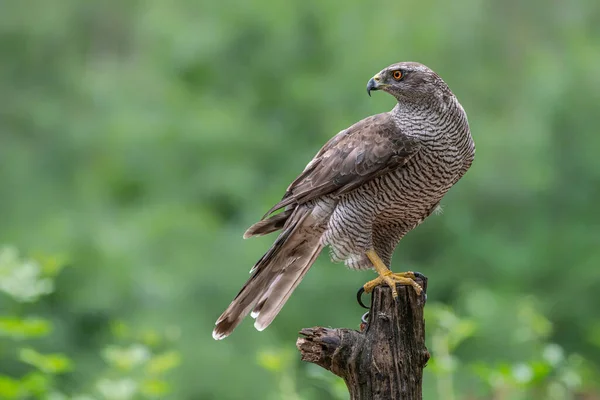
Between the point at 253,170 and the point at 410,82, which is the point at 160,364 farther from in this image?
the point at 253,170

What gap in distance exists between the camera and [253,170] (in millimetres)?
8586

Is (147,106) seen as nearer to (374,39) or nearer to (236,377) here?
(374,39)

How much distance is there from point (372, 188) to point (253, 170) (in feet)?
16.7

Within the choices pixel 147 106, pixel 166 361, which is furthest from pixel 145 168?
pixel 166 361

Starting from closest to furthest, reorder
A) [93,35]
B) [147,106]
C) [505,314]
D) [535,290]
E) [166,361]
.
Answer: [166,361] < [505,314] < [535,290] < [147,106] < [93,35]

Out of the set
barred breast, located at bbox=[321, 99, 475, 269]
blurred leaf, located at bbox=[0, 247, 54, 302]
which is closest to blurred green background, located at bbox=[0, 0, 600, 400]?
blurred leaf, located at bbox=[0, 247, 54, 302]

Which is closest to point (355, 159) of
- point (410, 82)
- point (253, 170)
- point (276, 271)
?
point (410, 82)

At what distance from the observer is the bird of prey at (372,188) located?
348 centimetres

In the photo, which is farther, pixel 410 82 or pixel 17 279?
pixel 17 279

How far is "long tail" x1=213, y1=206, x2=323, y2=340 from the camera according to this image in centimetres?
373

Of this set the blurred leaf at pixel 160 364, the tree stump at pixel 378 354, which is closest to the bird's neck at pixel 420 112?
the tree stump at pixel 378 354

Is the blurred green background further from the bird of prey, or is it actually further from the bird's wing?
the bird's wing

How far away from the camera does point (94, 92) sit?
993 centimetres

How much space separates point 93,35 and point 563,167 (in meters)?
6.09
